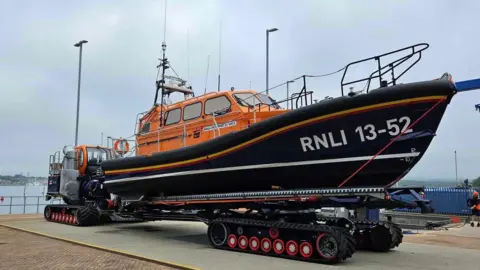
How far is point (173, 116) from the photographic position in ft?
37.8

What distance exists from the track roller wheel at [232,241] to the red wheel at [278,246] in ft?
3.44

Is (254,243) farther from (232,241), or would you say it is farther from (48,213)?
(48,213)

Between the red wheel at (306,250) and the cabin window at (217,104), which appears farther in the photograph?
the cabin window at (217,104)

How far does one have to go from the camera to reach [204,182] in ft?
31.4

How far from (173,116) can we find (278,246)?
16.3 feet

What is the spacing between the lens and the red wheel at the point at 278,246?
8.13 metres

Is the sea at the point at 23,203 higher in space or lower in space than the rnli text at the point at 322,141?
lower

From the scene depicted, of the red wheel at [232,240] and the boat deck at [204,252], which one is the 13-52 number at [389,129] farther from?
the red wheel at [232,240]

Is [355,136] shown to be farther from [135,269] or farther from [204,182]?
[135,269]

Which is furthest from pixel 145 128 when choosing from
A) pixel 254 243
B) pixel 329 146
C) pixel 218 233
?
pixel 329 146

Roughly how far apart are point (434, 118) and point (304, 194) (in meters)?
2.60

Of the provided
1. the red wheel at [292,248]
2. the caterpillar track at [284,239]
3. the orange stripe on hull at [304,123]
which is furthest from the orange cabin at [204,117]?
the red wheel at [292,248]

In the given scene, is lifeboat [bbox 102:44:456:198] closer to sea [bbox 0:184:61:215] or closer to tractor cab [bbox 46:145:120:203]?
tractor cab [bbox 46:145:120:203]

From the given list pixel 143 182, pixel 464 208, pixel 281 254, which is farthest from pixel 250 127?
pixel 464 208
